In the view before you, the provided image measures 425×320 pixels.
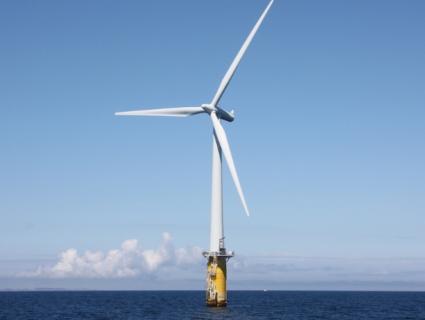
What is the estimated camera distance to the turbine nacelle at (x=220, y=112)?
400 ft

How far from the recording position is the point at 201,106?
123m

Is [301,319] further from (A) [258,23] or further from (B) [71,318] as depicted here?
(A) [258,23]

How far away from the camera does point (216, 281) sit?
120375 mm

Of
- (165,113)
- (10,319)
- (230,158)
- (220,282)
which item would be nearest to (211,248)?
(220,282)

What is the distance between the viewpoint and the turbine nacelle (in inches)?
4803

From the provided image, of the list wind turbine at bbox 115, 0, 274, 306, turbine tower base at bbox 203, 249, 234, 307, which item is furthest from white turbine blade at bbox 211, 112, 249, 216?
turbine tower base at bbox 203, 249, 234, 307

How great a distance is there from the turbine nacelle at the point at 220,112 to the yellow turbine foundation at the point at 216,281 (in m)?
28.0

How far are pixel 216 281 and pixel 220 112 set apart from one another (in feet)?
108

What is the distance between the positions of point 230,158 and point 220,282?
83.6 ft

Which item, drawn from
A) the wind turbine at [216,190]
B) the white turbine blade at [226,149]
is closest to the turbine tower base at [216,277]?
the wind turbine at [216,190]

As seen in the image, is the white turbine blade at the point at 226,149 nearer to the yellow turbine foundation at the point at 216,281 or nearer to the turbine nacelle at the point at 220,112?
the turbine nacelle at the point at 220,112

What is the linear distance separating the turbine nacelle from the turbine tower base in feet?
88.4

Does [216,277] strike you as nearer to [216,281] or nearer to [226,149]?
[216,281]

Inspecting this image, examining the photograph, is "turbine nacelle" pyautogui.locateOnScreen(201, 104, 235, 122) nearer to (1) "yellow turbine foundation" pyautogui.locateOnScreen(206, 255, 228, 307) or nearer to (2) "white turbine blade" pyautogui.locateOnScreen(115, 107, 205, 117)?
(2) "white turbine blade" pyautogui.locateOnScreen(115, 107, 205, 117)
